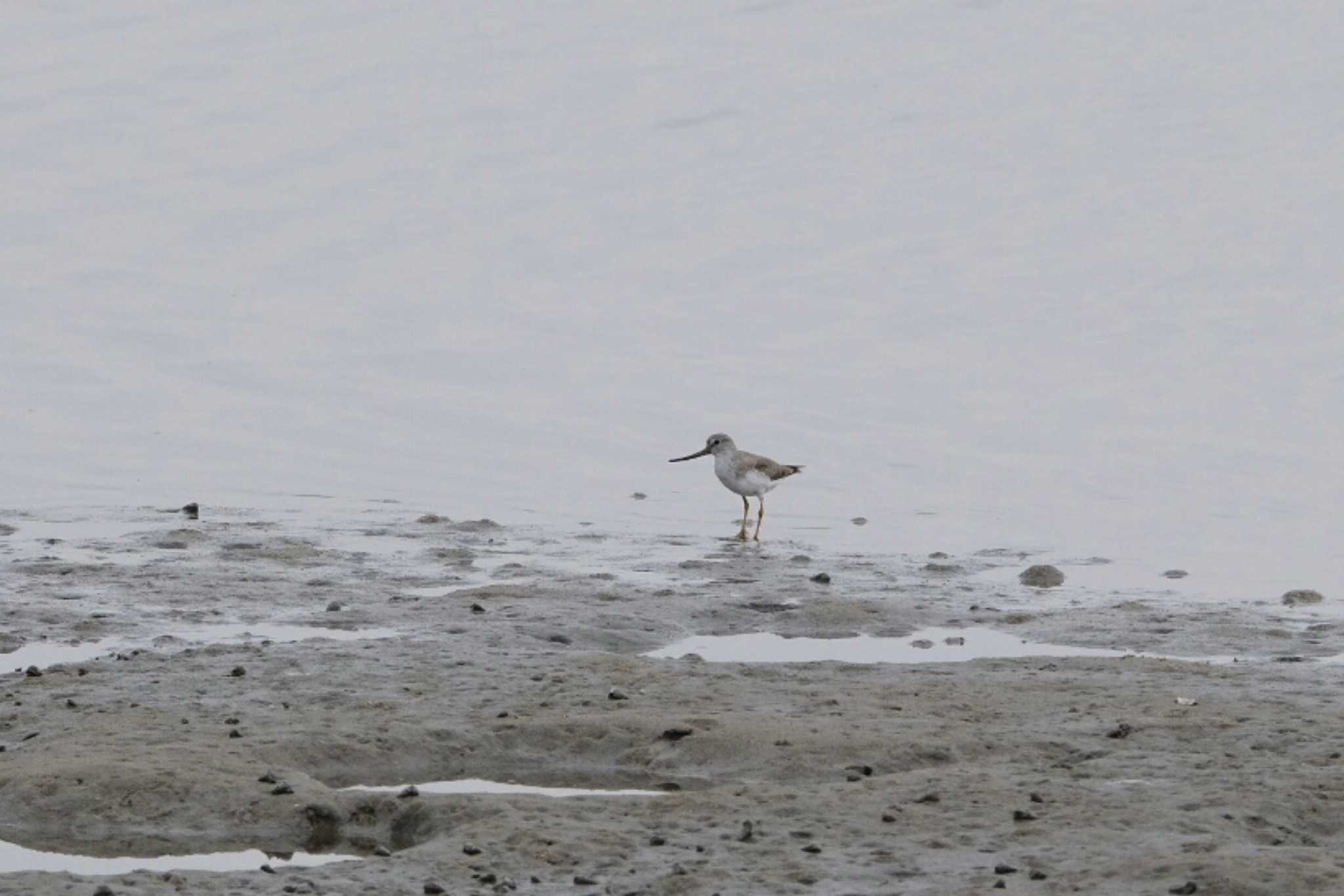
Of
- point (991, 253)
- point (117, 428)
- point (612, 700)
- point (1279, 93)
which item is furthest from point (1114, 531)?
point (1279, 93)

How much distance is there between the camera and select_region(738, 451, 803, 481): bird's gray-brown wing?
16.0 meters

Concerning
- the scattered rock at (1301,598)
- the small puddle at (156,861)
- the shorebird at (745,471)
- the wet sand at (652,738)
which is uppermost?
the shorebird at (745,471)

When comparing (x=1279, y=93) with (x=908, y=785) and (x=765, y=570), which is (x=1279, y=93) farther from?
(x=908, y=785)

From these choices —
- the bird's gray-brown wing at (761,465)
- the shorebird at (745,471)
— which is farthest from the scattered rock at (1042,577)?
the bird's gray-brown wing at (761,465)

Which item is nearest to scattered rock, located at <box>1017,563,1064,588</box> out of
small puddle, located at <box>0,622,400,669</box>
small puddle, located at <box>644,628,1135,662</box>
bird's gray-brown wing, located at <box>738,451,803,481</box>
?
small puddle, located at <box>644,628,1135,662</box>

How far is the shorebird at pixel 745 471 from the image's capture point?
52.4 ft

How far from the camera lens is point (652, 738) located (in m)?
9.32

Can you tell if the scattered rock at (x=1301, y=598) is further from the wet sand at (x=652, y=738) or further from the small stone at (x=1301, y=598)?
the wet sand at (x=652, y=738)

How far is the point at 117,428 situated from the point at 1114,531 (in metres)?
7.65

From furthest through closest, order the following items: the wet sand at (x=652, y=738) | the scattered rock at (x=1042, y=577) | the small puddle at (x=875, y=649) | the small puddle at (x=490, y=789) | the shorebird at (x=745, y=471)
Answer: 1. the shorebird at (x=745, y=471)
2. the scattered rock at (x=1042, y=577)
3. the small puddle at (x=875, y=649)
4. the small puddle at (x=490, y=789)
5. the wet sand at (x=652, y=738)

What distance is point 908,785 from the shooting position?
848 cm

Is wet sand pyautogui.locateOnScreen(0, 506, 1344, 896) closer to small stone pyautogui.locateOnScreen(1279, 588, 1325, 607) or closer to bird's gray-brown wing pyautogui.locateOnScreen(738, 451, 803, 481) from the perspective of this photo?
small stone pyautogui.locateOnScreen(1279, 588, 1325, 607)

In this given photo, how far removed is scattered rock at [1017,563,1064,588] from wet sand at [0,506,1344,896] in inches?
11.2

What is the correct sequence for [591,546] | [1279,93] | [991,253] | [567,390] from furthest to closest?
[1279,93], [991,253], [567,390], [591,546]
